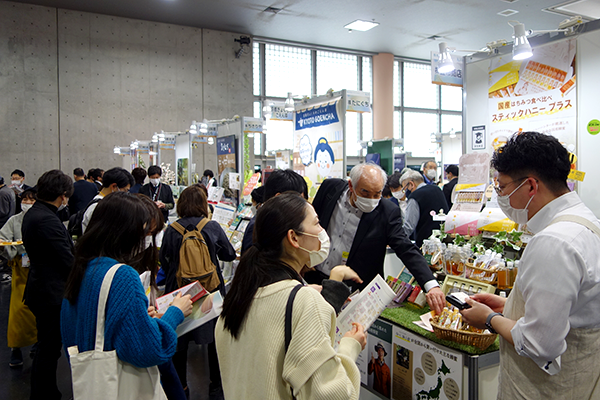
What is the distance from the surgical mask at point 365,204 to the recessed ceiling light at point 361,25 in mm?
12006

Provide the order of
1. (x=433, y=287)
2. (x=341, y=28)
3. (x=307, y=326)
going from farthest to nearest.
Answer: (x=341, y=28)
(x=433, y=287)
(x=307, y=326)

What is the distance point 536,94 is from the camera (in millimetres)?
3273

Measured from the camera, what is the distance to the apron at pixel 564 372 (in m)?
1.46

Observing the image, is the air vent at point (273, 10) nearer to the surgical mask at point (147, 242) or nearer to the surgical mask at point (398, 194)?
Result: the surgical mask at point (398, 194)

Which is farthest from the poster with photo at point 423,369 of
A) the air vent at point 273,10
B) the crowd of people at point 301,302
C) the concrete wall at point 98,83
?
the concrete wall at point 98,83

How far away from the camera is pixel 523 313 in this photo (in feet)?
5.08

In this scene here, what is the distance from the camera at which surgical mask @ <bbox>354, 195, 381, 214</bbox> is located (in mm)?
2791

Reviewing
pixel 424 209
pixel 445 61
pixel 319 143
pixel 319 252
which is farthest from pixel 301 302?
pixel 424 209

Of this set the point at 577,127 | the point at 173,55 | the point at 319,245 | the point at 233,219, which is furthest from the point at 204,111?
the point at 319,245

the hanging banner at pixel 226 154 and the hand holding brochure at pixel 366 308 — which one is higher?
the hanging banner at pixel 226 154

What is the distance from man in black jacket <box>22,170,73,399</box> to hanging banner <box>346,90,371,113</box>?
9.20 ft

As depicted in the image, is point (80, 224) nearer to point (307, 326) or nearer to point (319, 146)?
point (319, 146)

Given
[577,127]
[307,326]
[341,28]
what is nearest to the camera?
[307,326]

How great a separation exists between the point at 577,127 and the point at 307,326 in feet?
9.31
